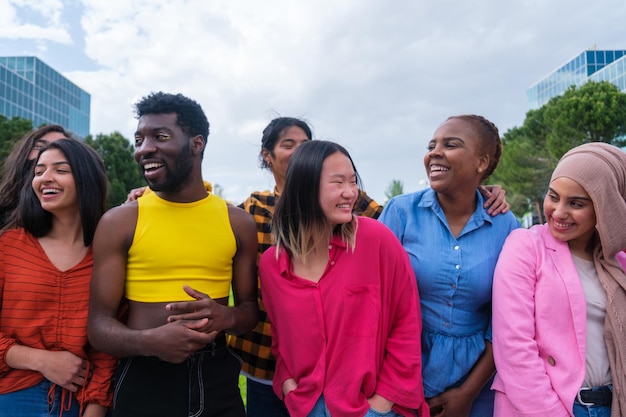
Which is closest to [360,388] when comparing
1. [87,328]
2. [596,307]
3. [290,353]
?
[290,353]

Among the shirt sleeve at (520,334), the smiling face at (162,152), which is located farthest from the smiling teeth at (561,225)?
the smiling face at (162,152)

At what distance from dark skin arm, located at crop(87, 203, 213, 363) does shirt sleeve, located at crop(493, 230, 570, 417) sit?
5.02ft

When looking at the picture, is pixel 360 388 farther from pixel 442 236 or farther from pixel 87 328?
pixel 87 328

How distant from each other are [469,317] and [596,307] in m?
0.65

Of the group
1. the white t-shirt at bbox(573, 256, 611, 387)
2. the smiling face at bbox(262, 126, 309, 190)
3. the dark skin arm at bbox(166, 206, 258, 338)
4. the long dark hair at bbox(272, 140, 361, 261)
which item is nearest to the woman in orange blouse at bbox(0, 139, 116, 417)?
the dark skin arm at bbox(166, 206, 258, 338)

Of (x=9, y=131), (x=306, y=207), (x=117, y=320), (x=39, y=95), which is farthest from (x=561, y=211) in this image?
(x=39, y=95)

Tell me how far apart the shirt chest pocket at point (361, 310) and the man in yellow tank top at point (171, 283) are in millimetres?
612

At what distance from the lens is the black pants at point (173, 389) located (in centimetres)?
239

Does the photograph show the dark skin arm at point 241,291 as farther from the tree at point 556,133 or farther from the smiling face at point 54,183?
the tree at point 556,133

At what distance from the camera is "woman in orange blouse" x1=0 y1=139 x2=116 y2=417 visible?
255 centimetres

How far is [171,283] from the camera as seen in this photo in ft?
8.20

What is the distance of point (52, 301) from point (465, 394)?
2369 mm

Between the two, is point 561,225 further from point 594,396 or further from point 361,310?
point 361,310

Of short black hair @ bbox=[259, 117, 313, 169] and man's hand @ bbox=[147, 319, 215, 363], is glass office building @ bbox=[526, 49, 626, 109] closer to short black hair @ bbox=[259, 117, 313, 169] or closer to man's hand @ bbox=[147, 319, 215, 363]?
short black hair @ bbox=[259, 117, 313, 169]
